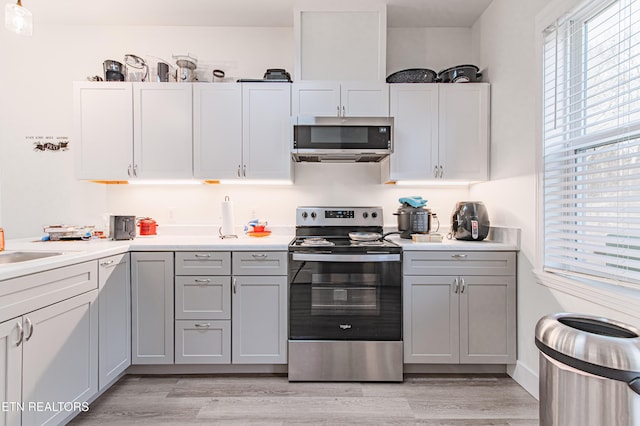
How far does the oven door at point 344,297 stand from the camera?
2.14 meters

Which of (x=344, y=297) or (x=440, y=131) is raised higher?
(x=440, y=131)

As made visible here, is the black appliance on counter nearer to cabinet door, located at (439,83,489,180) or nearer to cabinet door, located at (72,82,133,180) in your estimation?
cabinet door, located at (439,83,489,180)

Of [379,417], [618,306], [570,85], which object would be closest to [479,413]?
[379,417]

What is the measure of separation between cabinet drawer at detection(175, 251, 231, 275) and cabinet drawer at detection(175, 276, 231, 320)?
0.04 m

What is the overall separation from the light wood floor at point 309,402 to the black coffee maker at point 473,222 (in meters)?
1.01

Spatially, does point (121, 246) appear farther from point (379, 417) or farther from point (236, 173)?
point (379, 417)

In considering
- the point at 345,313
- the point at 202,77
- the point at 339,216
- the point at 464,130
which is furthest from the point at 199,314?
the point at 464,130

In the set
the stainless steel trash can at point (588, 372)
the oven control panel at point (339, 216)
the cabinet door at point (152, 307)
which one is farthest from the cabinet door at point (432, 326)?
the cabinet door at point (152, 307)

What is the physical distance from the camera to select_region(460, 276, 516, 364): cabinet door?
7.13 ft

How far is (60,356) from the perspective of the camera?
1552 mm

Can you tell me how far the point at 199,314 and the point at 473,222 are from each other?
2114mm

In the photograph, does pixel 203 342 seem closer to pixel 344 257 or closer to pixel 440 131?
pixel 344 257

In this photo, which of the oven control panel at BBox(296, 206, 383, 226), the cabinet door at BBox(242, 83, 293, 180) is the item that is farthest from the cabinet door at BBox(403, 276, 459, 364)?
the cabinet door at BBox(242, 83, 293, 180)

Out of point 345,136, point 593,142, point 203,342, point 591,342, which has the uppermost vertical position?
point 345,136
